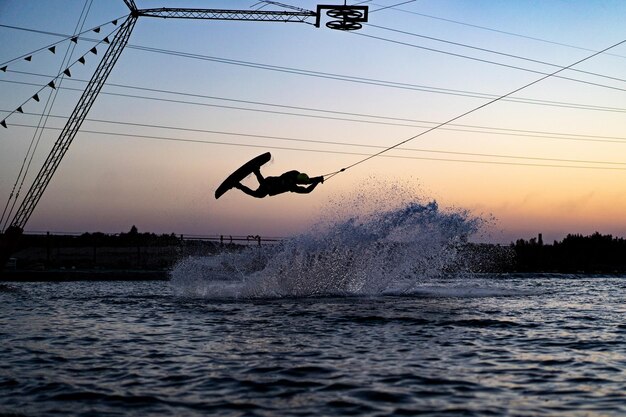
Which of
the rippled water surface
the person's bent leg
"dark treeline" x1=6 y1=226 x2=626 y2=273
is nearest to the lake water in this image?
the rippled water surface

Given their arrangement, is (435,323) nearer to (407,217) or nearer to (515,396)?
(515,396)

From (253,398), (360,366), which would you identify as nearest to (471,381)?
(360,366)

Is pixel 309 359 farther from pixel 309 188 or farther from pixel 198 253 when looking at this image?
pixel 198 253

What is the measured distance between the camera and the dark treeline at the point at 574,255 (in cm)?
7119

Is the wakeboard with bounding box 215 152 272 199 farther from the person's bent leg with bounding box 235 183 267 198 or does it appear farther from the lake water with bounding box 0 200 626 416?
the lake water with bounding box 0 200 626 416

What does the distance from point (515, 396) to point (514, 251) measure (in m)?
66.4

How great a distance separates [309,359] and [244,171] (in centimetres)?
1107

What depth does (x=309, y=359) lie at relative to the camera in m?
13.9

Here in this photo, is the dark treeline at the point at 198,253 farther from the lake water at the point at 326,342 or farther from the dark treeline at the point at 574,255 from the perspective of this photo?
the lake water at the point at 326,342

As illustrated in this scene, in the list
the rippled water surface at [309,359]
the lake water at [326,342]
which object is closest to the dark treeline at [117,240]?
the lake water at [326,342]

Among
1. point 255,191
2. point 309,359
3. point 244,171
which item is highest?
point 244,171

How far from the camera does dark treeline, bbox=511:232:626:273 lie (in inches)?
2803

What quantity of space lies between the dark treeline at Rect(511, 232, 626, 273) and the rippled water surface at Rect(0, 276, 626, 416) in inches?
1908

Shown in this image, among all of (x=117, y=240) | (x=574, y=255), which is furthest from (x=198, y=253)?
(x=574, y=255)
